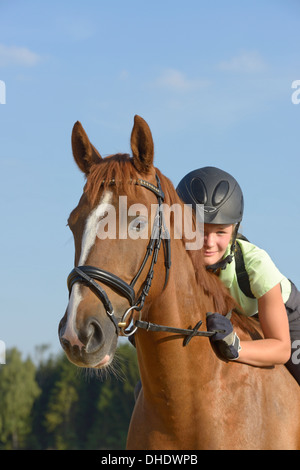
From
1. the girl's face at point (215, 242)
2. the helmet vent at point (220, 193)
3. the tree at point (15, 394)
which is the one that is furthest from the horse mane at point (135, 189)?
the tree at point (15, 394)

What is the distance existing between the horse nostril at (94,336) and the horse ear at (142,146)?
4.99 feet

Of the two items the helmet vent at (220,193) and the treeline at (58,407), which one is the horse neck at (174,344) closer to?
the helmet vent at (220,193)

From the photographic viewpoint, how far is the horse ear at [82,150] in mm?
5773

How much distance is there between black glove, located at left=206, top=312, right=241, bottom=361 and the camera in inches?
225

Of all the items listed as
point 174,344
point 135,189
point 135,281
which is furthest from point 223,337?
point 135,189

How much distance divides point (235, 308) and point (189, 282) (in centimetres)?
90

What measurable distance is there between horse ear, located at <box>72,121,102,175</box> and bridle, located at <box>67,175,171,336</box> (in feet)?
2.05

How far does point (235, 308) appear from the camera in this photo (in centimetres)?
640

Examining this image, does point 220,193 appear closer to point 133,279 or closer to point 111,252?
point 133,279

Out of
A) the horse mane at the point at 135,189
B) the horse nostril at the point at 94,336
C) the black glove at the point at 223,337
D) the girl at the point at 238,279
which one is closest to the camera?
the horse nostril at the point at 94,336

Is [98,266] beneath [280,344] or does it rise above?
above
